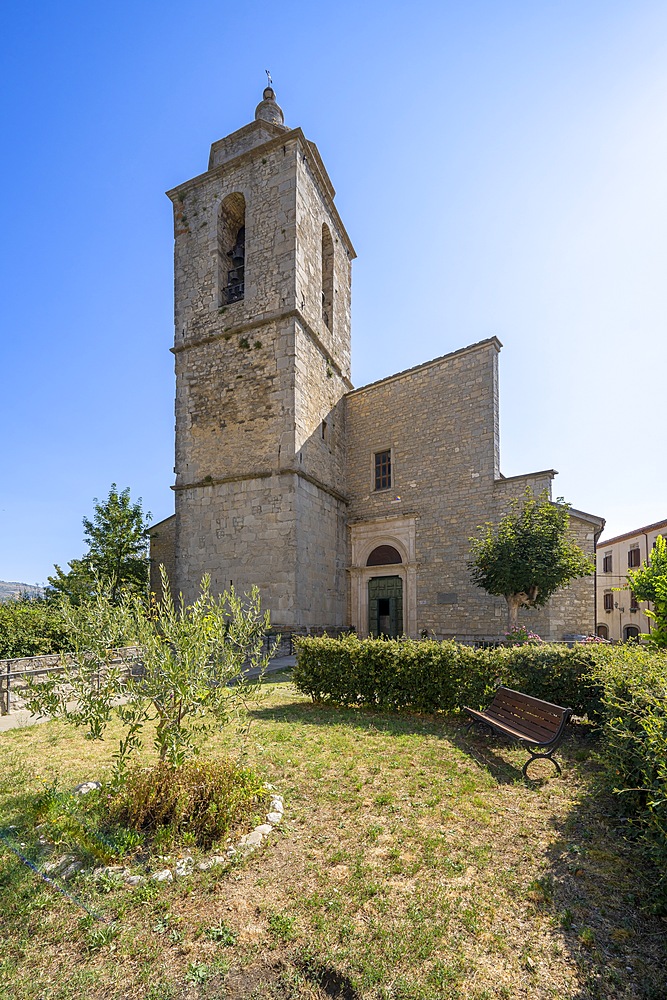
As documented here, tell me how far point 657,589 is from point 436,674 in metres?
3.52

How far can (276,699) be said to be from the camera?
7.91 m

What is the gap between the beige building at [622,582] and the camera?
2788 centimetres

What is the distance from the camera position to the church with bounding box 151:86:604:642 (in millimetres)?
13188

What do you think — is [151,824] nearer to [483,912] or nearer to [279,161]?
[483,912]

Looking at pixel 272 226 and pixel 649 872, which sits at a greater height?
pixel 272 226

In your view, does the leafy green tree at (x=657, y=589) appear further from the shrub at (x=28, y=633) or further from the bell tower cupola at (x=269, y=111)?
the bell tower cupola at (x=269, y=111)

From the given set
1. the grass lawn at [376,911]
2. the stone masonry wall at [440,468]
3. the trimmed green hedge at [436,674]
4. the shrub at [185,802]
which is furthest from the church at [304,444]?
the grass lawn at [376,911]

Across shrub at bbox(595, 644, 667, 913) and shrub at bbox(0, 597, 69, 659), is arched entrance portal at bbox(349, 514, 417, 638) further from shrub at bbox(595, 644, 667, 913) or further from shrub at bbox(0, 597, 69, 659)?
shrub at bbox(595, 644, 667, 913)

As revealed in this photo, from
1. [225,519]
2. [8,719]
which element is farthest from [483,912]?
[225,519]

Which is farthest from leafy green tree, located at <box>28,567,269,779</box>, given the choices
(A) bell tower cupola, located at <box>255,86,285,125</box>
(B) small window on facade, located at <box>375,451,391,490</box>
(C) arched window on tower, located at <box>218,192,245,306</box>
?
(A) bell tower cupola, located at <box>255,86,285,125</box>

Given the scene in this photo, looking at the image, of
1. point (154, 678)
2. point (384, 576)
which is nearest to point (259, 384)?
point (384, 576)

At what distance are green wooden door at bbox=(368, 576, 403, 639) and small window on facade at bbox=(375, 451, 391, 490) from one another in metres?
3.08

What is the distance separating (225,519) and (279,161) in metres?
10.7

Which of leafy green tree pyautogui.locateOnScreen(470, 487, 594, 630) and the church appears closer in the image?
leafy green tree pyautogui.locateOnScreen(470, 487, 594, 630)
